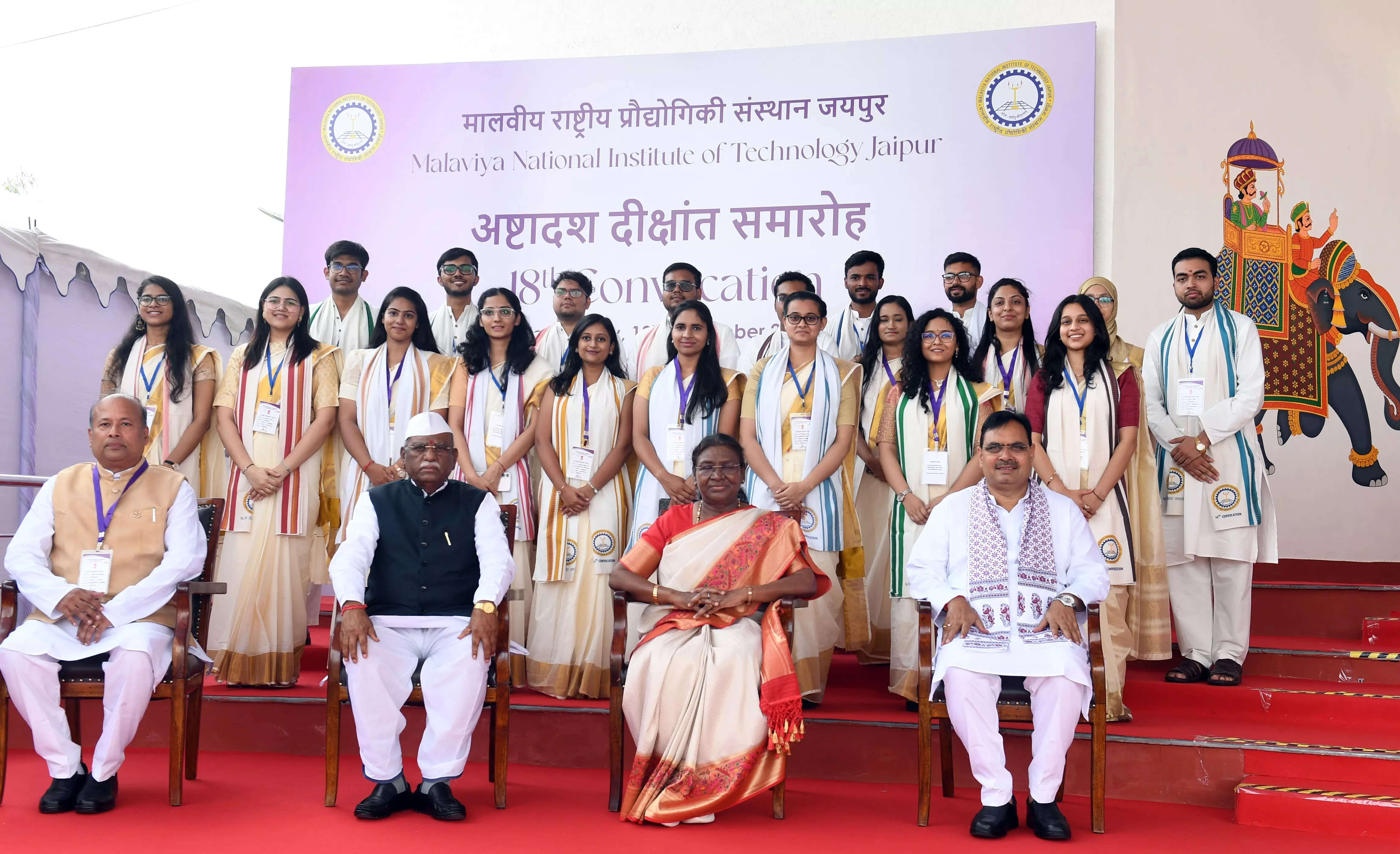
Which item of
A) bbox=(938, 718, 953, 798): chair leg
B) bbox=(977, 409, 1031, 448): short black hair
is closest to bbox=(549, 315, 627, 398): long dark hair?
bbox=(977, 409, 1031, 448): short black hair

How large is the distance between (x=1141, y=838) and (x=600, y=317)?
279 cm

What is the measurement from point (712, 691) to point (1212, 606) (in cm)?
235

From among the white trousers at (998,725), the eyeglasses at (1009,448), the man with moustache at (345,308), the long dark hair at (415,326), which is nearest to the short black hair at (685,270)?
the long dark hair at (415,326)

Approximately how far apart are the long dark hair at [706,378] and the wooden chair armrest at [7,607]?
239 centimetres

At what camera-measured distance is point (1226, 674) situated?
13.8 ft

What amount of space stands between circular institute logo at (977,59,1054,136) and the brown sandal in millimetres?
3027

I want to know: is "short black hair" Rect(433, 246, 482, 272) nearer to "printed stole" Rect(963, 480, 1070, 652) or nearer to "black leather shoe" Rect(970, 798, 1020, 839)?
"printed stole" Rect(963, 480, 1070, 652)

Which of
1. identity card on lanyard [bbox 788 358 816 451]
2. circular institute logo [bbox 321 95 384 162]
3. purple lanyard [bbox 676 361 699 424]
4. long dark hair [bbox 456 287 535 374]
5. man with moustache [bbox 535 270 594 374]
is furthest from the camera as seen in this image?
circular institute logo [bbox 321 95 384 162]

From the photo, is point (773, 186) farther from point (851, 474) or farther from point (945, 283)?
point (851, 474)

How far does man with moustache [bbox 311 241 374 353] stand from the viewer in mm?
5148

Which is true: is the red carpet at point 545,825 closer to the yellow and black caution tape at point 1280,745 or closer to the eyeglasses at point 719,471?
the yellow and black caution tape at point 1280,745

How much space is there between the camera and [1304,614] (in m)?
5.01

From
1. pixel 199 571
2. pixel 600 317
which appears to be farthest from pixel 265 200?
pixel 199 571

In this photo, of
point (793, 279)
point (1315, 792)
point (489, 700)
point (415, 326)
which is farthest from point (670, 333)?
point (1315, 792)
